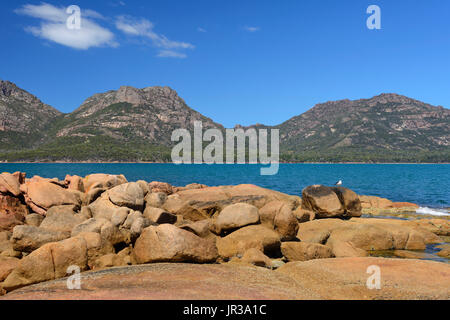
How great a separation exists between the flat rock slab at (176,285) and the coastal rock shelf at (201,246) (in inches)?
1.4

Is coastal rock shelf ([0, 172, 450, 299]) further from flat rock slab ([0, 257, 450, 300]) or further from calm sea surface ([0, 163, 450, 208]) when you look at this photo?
calm sea surface ([0, 163, 450, 208])

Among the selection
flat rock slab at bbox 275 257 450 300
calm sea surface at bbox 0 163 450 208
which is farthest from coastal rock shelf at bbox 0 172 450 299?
calm sea surface at bbox 0 163 450 208

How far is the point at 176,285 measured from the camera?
7.25m

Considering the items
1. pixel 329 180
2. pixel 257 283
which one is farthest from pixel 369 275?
pixel 329 180

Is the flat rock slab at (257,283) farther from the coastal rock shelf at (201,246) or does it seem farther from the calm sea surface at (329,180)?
the calm sea surface at (329,180)

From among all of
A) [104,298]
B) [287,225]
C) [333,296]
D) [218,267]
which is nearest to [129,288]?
[104,298]

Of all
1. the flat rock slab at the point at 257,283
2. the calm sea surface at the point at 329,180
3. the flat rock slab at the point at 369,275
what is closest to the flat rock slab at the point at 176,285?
the flat rock slab at the point at 257,283

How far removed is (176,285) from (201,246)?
10.3ft

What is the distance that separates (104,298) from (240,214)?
8.59 metres

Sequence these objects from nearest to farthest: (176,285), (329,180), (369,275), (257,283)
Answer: (176,285), (257,283), (369,275), (329,180)

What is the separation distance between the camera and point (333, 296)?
25.5 ft

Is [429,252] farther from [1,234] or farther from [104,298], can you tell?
[1,234]

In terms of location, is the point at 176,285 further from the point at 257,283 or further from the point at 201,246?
the point at 201,246

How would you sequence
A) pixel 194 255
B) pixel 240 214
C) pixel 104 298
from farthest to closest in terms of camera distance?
pixel 240 214 < pixel 194 255 < pixel 104 298
